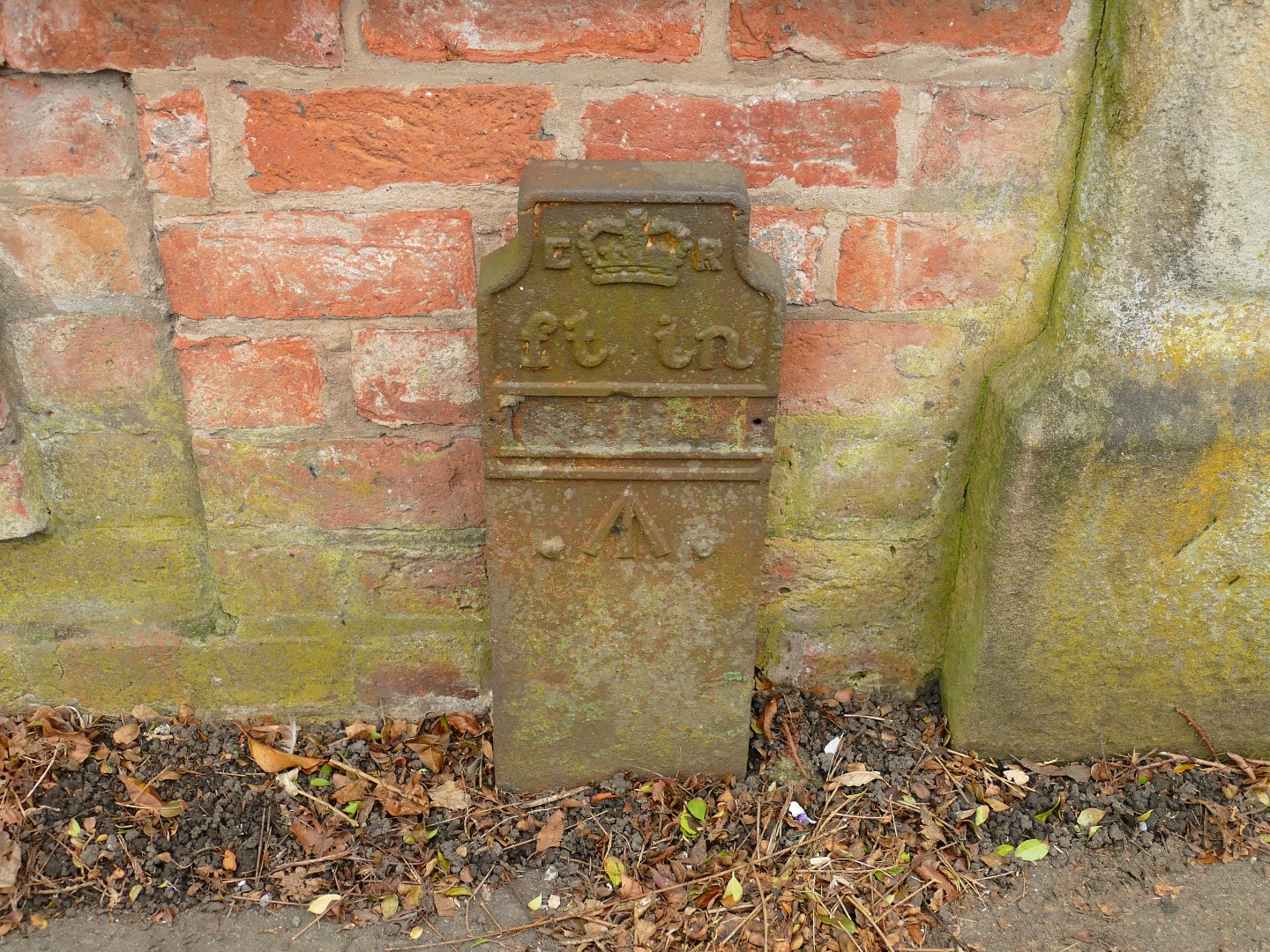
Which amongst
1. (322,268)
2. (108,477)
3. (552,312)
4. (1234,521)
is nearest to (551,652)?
(552,312)

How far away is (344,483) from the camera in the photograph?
71.9 inches

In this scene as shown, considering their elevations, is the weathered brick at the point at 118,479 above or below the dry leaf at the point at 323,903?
above

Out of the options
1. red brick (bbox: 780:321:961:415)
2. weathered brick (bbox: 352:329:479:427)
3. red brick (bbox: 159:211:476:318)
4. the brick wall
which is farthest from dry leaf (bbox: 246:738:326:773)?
red brick (bbox: 780:321:961:415)

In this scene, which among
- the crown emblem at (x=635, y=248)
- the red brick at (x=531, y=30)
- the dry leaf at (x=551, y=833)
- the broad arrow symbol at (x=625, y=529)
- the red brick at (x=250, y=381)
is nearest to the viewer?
the crown emblem at (x=635, y=248)

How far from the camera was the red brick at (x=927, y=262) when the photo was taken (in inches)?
64.9

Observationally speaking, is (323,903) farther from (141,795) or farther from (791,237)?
(791,237)

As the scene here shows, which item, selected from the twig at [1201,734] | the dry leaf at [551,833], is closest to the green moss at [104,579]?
the dry leaf at [551,833]

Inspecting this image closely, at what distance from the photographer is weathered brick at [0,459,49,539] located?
1.78 metres

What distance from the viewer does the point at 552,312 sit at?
1.45m

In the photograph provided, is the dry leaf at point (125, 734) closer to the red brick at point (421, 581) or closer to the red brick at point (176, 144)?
the red brick at point (421, 581)

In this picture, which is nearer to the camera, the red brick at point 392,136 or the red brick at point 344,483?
the red brick at point 392,136

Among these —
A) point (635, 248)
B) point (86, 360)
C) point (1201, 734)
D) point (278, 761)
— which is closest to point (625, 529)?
point (635, 248)

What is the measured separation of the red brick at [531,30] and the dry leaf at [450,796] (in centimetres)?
132

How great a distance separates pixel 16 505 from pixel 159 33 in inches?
35.1
